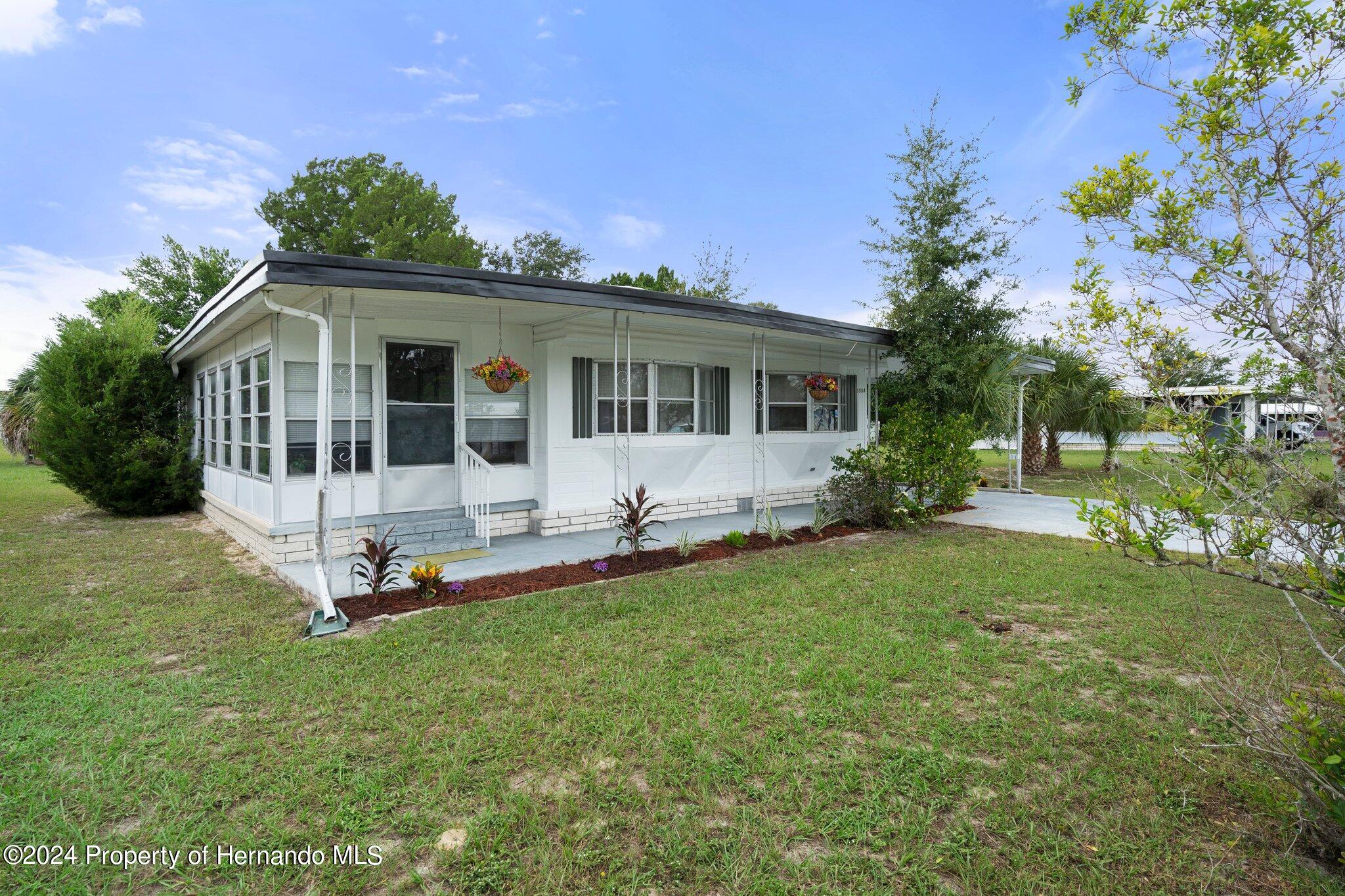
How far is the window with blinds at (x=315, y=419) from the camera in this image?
22.0ft

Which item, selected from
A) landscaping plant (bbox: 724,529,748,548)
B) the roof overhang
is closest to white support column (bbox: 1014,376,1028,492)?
the roof overhang

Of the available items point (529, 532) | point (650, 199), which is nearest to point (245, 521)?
point (529, 532)

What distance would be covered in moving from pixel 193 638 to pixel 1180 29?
6.59m

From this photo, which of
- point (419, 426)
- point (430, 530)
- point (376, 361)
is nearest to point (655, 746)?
point (430, 530)

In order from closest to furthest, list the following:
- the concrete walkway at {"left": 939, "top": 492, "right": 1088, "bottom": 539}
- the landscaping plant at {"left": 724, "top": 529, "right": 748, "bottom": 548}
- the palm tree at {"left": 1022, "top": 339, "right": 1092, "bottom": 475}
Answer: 1. the landscaping plant at {"left": 724, "top": 529, "right": 748, "bottom": 548}
2. the concrete walkway at {"left": 939, "top": 492, "right": 1088, "bottom": 539}
3. the palm tree at {"left": 1022, "top": 339, "right": 1092, "bottom": 475}

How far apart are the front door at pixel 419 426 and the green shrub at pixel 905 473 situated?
5201 millimetres

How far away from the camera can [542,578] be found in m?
5.95

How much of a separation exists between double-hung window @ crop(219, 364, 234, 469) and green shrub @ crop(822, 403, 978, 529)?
27.7 feet

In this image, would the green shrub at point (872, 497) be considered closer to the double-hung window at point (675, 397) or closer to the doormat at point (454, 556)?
the double-hung window at point (675, 397)

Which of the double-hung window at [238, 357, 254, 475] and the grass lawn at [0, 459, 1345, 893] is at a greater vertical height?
the double-hung window at [238, 357, 254, 475]

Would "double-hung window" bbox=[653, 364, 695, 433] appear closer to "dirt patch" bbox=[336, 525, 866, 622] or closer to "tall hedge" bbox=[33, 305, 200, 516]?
→ "dirt patch" bbox=[336, 525, 866, 622]

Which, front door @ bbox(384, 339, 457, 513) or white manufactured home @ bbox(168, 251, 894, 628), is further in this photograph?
front door @ bbox(384, 339, 457, 513)

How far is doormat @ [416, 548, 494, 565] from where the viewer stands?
671cm

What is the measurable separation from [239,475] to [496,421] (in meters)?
3.57
